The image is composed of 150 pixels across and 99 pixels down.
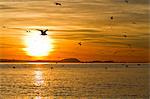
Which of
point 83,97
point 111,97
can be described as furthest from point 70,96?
point 111,97

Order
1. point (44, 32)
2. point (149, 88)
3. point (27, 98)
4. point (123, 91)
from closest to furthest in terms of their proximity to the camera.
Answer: point (44, 32), point (27, 98), point (123, 91), point (149, 88)

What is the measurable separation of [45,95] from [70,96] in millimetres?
3980

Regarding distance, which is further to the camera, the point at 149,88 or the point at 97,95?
the point at 149,88

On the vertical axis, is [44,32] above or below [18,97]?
above

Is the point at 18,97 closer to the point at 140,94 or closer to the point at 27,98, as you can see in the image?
the point at 27,98

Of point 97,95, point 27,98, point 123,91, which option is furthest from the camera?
point 123,91

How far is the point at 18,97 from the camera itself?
56031 mm

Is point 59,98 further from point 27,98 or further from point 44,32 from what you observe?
point 44,32

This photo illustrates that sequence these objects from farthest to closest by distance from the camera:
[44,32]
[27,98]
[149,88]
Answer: [149,88]
[27,98]
[44,32]

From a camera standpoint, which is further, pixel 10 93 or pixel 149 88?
pixel 149 88

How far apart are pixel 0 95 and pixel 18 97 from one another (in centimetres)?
384

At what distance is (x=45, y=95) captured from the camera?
5872 cm

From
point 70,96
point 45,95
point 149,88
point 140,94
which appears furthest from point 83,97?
point 149,88

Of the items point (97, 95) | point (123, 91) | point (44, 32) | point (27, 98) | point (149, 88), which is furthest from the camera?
point (149, 88)
